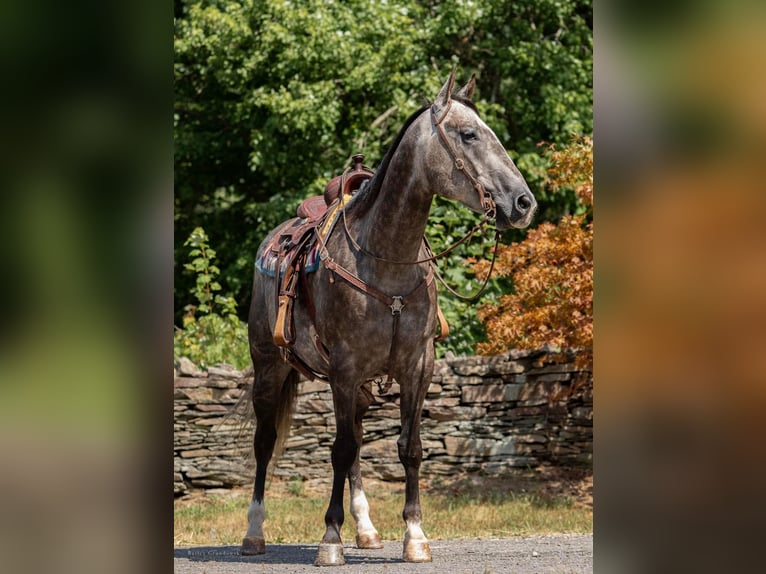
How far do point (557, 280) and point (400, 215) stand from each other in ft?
15.2

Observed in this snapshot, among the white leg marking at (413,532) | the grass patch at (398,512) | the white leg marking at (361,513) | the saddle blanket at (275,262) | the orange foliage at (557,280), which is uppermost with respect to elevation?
the saddle blanket at (275,262)

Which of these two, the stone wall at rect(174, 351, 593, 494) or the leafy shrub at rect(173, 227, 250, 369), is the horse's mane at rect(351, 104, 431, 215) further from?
the leafy shrub at rect(173, 227, 250, 369)

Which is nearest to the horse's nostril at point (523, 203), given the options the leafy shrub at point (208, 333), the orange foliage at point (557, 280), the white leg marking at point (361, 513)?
the white leg marking at point (361, 513)

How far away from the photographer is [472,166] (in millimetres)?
5617

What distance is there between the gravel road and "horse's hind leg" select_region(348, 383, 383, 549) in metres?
0.07

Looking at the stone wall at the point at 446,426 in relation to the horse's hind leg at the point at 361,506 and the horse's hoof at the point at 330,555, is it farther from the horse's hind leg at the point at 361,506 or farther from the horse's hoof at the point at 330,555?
the horse's hoof at the point at 330,555

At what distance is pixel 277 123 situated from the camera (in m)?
13.5

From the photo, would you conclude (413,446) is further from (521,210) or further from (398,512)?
(398,512)

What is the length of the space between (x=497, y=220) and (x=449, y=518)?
168 inches

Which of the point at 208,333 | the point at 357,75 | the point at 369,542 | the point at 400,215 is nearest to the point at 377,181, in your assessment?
the point at 400,215

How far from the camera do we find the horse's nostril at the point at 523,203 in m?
5.44

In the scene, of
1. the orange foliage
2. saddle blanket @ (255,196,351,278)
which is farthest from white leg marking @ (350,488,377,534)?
the orange foliage

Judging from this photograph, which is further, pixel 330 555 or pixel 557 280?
pixel 557 280
